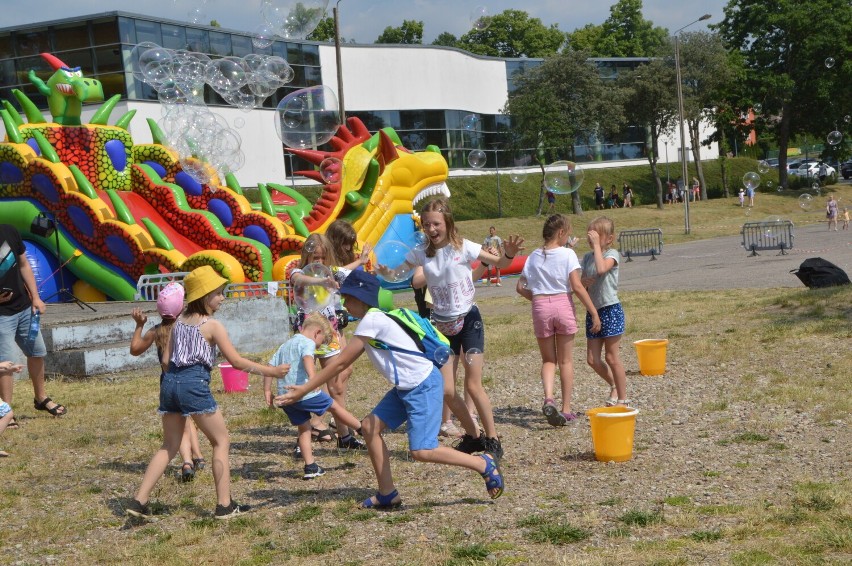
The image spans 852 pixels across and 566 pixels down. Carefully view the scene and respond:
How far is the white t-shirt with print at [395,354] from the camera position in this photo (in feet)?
16.7

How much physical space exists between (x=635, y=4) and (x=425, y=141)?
139ft

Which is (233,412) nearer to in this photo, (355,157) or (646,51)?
(355,157)

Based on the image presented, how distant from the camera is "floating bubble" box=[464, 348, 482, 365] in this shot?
633 cm

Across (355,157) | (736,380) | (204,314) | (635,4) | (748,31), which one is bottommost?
(736,380)

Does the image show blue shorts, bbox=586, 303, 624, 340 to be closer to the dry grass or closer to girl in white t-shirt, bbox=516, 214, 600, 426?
girl in white t-shirt, bbox=516, 214, 600, 426

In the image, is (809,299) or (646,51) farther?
(646,51)

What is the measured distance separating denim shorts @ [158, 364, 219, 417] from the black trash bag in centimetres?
1055

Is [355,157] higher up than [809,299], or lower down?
higher up

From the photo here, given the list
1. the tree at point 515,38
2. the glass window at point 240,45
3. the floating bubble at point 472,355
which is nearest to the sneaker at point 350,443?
the floating bubble at point 472,355

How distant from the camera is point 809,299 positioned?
1232 centimetres

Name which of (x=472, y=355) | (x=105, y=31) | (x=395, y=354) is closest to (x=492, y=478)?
(x=395, y=354)

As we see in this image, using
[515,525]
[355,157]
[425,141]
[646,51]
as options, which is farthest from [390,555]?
[646,51]

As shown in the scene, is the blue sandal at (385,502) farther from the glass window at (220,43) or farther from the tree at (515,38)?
the tree at (515,38)

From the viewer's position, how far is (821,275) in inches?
534
